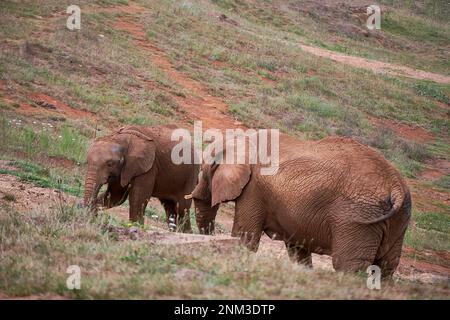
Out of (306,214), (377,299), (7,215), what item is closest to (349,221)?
(306,214)

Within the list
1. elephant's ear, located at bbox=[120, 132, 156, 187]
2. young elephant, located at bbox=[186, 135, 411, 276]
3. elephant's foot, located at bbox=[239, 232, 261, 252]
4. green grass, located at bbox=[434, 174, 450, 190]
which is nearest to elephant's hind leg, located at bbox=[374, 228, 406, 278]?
young elephant, located at bbox=[186, 135, 411, 276]

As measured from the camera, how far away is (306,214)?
9.70 meters

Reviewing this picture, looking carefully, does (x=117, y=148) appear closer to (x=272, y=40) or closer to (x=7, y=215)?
(x=7, y=215)

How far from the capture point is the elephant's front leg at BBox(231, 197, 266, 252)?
10.2 m

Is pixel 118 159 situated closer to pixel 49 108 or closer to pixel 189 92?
pixel 49 108

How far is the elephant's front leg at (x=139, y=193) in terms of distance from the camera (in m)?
12.9

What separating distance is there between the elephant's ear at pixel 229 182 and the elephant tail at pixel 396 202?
5.72 ft

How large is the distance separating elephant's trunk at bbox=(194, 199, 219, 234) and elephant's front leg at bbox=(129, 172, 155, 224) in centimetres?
143

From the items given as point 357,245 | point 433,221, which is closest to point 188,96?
point 433,221

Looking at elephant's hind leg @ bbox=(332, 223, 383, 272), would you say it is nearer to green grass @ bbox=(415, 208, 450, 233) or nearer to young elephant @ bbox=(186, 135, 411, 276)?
young elephant @ bbox=(186, 135, 411, 276)

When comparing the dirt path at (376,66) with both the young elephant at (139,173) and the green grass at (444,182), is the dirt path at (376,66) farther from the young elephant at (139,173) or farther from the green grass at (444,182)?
the young elephant at (139,173)

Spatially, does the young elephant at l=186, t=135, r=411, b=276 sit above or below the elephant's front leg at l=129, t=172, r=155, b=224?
above

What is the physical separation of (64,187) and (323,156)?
6.49m

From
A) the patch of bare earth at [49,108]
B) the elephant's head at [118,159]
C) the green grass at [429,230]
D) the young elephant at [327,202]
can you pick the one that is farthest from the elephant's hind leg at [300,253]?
the patch of bare earth at [49,108]
